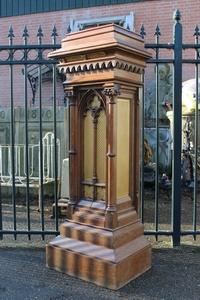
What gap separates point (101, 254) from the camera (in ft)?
10.5

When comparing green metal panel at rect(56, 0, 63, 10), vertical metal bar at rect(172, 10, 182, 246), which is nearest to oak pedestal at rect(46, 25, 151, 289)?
vertical metal bar at rect(172, 10, 182, 246)

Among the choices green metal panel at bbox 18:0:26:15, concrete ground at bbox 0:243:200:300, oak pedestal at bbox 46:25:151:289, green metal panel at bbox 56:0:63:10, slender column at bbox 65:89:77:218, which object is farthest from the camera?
green metal panel at bbox 18:0:26:15

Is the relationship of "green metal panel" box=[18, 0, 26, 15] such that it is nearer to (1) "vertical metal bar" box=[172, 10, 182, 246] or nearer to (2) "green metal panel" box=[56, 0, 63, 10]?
(2) "green metal panel" box=[56, 0, 63, 10]

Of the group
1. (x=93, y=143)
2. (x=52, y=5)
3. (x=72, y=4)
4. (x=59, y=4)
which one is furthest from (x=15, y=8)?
(x=93, y=143)

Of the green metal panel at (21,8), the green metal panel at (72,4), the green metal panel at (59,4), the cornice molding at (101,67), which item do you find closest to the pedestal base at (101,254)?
the cornice molding at (101,67)

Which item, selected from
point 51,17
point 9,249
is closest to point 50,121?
point 9,249

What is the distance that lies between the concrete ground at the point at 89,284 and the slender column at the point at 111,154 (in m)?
0.52

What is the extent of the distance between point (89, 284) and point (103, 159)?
99cm

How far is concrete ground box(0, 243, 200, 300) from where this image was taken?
10.1 ft

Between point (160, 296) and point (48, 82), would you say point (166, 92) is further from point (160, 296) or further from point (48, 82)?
point (160, 296)

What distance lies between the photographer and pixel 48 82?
11.5 meters

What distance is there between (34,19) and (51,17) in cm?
52

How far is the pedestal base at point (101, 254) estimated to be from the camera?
317cm

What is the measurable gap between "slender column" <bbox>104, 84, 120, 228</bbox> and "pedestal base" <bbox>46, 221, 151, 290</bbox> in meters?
0.13
